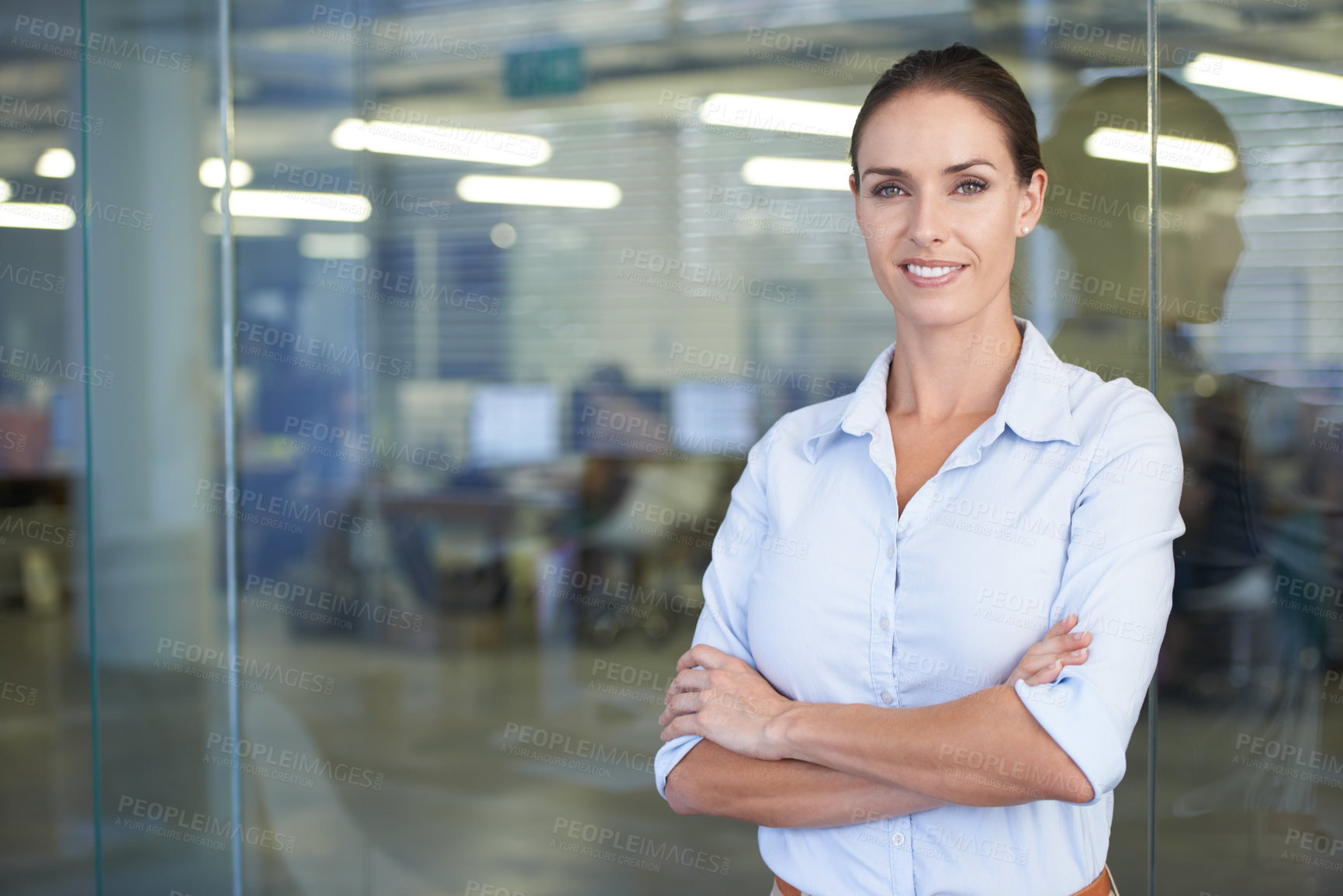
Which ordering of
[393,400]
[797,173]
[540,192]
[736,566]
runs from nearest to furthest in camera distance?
[736,566]
[797,173]
[540,192]
[393,400]

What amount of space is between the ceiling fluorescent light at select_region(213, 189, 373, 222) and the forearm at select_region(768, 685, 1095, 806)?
2.60m

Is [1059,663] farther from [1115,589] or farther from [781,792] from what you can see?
[781,792]

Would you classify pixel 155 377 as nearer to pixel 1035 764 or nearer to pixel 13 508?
pixel 13 508

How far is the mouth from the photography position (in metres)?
1.54

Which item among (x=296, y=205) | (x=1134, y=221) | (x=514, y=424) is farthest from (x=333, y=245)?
(x=1134, y=221)

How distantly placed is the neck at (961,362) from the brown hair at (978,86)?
213 mm

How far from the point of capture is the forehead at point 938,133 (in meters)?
1.52

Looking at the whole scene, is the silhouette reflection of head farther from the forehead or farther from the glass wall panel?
the forehead

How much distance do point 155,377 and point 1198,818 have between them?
10.3 ft

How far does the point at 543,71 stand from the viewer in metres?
3.39

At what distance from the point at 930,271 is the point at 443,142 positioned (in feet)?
7.44

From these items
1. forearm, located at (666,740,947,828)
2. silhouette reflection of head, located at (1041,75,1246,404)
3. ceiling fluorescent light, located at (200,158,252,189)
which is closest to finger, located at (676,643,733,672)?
forearm, located at (666,740,947,828)

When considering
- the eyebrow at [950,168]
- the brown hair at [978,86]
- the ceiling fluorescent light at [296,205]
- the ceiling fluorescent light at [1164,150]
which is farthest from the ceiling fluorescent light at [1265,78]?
the ceiling fluorescent light at [296,205]

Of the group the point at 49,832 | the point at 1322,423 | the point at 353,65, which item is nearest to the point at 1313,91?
the point at 1322,423
